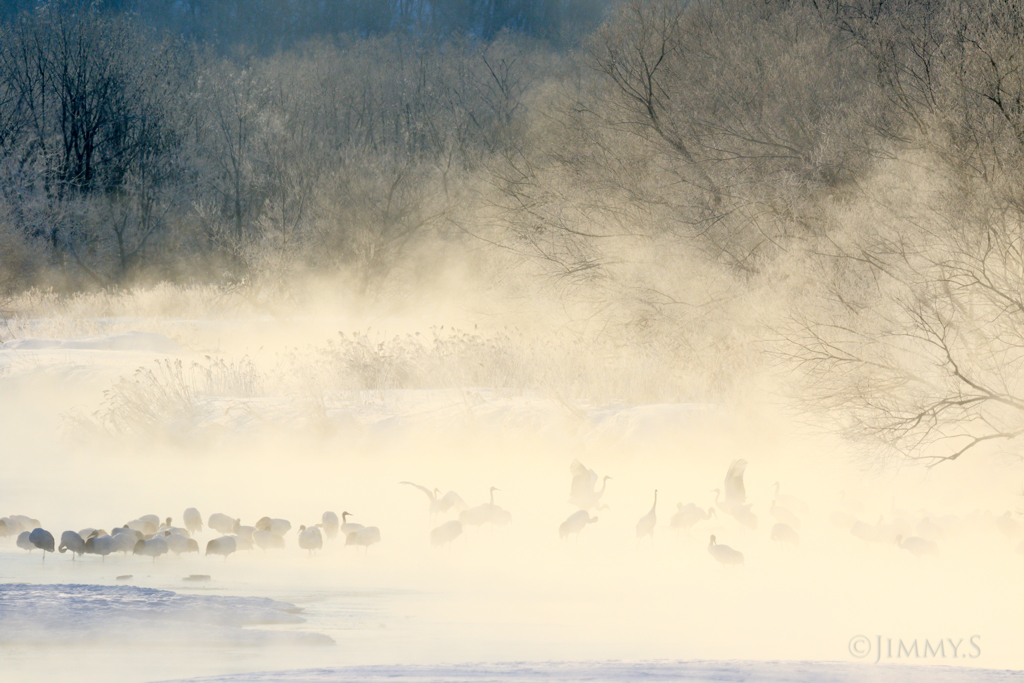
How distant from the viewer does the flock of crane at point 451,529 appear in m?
6.03

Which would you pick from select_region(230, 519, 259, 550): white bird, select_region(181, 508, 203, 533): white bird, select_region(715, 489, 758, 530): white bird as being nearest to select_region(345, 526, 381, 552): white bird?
select_region(230, 519, 259, 550): white bird

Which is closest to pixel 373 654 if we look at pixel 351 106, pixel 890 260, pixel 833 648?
pixel 833 648

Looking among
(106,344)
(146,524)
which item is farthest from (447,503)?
(106,344)

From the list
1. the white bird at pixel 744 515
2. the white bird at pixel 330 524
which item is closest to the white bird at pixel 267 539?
the white bird at pixel 330 524

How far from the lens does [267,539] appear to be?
643 cm

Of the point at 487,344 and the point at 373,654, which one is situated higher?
the point at 487,344

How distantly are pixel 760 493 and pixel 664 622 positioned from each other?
13.7 feet

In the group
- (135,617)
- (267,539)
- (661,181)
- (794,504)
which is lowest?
(135,617)

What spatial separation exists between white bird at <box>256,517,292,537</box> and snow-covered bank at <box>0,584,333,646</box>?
1.61m

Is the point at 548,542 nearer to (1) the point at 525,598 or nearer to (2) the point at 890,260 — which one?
(1) the point at 525,598

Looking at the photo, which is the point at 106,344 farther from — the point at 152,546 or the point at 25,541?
the point at 152,546

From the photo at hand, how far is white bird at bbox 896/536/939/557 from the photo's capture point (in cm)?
680

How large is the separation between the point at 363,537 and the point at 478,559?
0.77 meters

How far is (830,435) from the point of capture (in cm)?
980
